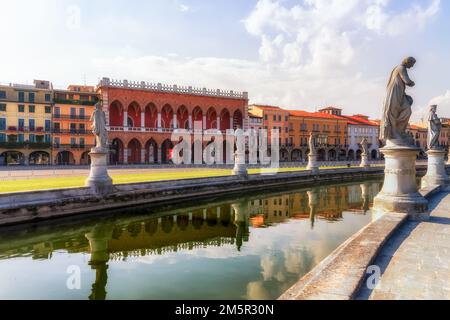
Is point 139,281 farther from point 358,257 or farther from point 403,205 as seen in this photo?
point 403,205

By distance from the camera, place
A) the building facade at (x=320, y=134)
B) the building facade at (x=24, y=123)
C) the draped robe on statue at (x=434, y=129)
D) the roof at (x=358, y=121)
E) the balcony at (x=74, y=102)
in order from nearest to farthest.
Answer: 1. the draped robe on statue at (x=434, y=129)
2. the building facade at (x=24, y=123)
3. the balcony at (x=74, y=102)
4. the building facade at (x=320, y=134)
5. the roof at (x=358, y=121)

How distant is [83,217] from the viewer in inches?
601

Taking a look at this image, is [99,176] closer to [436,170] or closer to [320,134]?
[436,170]

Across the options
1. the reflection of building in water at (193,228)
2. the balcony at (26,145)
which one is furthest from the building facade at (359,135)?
the balcony at (26,145)

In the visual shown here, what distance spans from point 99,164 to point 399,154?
13.6 meters

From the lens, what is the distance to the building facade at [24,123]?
Answer: 45.6 meters

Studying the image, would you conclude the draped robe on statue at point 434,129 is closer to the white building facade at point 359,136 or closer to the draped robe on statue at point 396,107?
the draped robe on statue at point 396,107

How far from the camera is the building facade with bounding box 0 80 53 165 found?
45625 millimetres

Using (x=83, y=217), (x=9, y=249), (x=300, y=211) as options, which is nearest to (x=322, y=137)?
(x=300, y=211)

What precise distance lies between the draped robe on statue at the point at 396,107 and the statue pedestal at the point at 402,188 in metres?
0.47

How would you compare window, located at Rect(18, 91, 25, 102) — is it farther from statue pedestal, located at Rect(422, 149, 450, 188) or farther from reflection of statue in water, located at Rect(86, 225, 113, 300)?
statue pedestal, located at Rect(422, 149, 450, 188)

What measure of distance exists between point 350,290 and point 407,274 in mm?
1333

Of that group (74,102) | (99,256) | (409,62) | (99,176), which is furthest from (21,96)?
(409,62)

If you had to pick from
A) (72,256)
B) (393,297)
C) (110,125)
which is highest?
(110,125)
